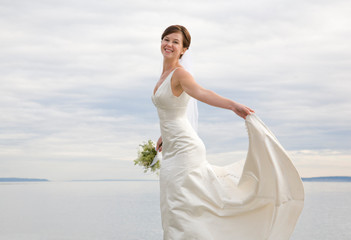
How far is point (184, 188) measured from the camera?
3691 mm

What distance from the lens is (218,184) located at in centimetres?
371

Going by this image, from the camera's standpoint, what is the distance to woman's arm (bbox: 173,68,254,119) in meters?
3.48

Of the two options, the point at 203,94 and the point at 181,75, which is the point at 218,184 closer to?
the point at 203,94

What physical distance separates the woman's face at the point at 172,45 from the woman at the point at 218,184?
0.21 meters

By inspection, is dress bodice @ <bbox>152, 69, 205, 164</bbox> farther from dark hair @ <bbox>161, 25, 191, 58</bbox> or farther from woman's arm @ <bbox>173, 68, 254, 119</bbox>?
dark hair @ <bbox>161, 25, 191, 58</bbox>

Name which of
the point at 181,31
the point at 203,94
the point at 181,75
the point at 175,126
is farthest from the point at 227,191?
the point at 181,31

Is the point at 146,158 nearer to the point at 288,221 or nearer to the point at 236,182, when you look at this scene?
the point at 236,182

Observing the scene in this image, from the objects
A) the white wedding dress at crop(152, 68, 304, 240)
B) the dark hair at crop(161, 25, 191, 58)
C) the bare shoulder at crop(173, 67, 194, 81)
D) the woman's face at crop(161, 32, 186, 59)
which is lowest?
the white wedding dress at crop(152, 68, 304, 240)

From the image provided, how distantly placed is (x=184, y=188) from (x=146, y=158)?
87 centimetres

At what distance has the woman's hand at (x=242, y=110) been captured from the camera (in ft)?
11.4

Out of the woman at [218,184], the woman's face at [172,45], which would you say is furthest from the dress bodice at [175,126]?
the woman's face at [172,45]

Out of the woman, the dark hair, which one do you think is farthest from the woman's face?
the woman

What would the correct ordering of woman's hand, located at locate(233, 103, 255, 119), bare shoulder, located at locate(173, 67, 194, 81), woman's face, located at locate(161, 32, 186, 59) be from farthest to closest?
woman's face, located at locate(161, 32, 186, 59) < bare shoulder, located at locate(173, 67, 194, 81) < woman's hand, located at locate(233, 103, 255, 119)

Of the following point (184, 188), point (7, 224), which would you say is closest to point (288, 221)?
point (184, 188)
